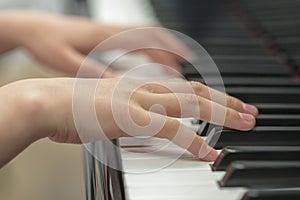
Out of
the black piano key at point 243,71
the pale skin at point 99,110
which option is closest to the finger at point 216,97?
the pale skin at point 99,110

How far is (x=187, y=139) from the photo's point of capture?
0.67 metres

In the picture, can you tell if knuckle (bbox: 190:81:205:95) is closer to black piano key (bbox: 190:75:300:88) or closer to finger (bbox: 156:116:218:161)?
finger (bbox: 156:116:218:161)

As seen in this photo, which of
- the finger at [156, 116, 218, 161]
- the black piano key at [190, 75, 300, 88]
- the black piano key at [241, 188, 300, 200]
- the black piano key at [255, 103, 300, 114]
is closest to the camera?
the black piano key at [241, 188, 300, 200]

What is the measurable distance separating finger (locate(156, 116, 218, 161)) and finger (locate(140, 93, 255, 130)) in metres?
0.03

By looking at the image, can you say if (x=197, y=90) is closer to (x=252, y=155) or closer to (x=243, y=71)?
(x=252, y=155)

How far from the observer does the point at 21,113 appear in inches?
27.0

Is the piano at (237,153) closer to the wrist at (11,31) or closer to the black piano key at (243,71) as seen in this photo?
the black piano key at (243,71)

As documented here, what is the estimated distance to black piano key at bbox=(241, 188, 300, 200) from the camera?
1.81 feet

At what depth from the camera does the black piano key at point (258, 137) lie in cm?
70

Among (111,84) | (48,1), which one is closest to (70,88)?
(111,84)

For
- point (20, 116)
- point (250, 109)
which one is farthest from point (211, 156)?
point (20, 116)

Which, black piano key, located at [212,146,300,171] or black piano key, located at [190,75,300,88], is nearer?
black piano key, located at [212,146,300,171]

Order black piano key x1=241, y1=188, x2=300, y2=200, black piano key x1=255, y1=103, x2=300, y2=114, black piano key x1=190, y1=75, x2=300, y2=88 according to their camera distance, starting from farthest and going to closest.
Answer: black piano key x1=190, y1=75, x2=300, y2=88 < black piano key x1=255, y1=103, x2=300, y2=114 < black piano key x1=241, y1=188, x2=300, y2=200

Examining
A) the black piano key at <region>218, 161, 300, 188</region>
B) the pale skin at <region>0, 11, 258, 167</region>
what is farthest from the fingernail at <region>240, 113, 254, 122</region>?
the black piano key at <region>218, 161, 300, 188</region>
